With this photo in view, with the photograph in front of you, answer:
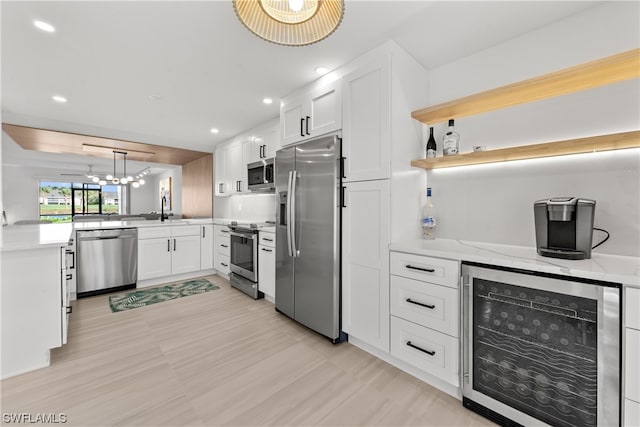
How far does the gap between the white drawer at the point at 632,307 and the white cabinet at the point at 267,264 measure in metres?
2.67

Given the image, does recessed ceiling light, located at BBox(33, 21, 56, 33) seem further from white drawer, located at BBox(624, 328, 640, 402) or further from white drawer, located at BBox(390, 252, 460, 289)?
white drawer, located at BBox(624, 328, 640, 402)

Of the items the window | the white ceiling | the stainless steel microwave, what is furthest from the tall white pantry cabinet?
the window

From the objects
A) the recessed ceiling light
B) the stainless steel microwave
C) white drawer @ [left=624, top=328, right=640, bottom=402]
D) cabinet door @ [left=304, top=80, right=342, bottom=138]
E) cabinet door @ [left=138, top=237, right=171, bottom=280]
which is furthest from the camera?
cabinet door @ [left=138, top=237, right=171, bottom=280]

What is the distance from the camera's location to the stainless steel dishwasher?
3.43m

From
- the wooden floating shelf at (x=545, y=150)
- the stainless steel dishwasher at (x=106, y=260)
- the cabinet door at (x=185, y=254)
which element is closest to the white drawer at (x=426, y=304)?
the wooden floating shelf at (x=545, y=150)

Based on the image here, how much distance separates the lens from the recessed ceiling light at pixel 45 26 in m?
1.79

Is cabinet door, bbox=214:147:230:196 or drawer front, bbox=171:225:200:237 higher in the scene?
cabinet door, bbox=214:147:230:196

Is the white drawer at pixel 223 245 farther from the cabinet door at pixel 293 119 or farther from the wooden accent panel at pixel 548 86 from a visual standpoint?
the wooden accent panel at pixel 548 86

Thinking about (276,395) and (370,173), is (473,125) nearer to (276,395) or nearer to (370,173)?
(370,173)

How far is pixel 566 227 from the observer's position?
145 centimetres

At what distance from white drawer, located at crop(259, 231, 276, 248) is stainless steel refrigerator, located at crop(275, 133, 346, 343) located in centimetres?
20

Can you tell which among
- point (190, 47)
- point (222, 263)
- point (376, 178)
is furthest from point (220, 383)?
point (222, 263)

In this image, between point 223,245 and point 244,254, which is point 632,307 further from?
point 223,245

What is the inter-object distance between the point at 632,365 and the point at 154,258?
4.85 meters
